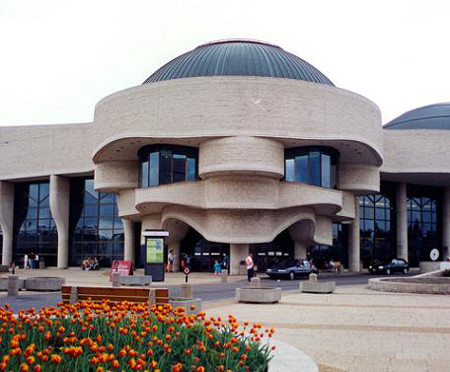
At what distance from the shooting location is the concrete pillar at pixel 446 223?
59094mm

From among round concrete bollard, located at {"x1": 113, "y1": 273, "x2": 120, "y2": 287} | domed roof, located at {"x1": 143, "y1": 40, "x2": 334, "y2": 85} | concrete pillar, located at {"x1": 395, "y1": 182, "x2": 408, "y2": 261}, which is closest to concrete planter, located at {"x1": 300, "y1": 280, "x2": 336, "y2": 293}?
round concrete bollard, located at {"x1": 113, "y1": 273, "x2": 120, "y2": 287}

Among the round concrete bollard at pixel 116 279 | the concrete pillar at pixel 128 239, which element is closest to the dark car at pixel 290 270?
the round concrete bollard at pixel 116 279

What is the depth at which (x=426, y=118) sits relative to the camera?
64.6m

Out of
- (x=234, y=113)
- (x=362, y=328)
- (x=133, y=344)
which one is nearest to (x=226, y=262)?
(x=234, y=113)

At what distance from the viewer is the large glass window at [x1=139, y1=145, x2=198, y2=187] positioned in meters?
43.6

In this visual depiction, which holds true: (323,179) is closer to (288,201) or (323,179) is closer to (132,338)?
(288,201)

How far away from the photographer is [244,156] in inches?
1560

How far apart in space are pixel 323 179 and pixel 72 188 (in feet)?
82.4

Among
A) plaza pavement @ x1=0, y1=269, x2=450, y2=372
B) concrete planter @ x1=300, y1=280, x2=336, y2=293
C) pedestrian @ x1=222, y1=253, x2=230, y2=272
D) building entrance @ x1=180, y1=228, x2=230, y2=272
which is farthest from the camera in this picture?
building entrance @ x1=180, y1=228, x2=230, y2=272

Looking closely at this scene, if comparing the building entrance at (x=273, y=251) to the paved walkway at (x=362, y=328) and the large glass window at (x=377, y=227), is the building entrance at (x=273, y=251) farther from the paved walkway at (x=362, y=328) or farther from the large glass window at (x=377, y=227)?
the paved walkway at (x=362, y=328)

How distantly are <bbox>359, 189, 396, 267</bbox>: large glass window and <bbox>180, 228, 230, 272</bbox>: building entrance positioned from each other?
56.3ft

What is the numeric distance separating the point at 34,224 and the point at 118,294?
4753cm

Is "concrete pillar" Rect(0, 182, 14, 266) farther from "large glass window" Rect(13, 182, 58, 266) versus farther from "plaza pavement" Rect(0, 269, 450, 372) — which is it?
"plaza pavement" Rect(0, 269, 450, 372)

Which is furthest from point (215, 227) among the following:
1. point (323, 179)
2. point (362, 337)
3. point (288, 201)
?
point (362, 337)
